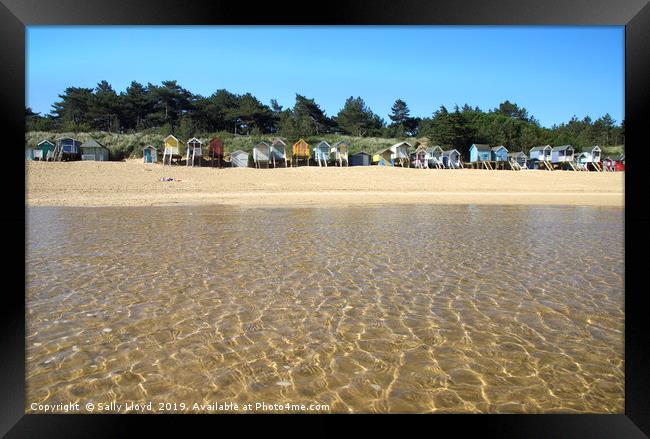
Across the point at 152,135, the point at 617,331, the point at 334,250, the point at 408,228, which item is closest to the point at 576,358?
the point at 617,331

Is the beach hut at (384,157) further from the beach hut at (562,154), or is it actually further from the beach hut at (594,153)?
the beach hut at (594,153)

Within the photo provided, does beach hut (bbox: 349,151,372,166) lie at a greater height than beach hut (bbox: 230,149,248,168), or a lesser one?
greater

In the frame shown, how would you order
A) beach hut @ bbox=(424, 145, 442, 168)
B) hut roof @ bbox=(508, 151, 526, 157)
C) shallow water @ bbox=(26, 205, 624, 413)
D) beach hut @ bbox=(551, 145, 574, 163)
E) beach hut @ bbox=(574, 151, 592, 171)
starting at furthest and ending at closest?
hut roof @ bbox=(508, 151, 526, 157) < beach hut @ bbox=(551, 145, 574, 163) < beach hut @ bbox=(574, 151, 592, 171) < beach hut @ bbox=(424, 145, 442, 168) < shallow water @ bbox=(26, 205, 624, 413)

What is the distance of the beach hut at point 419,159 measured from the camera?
53.7m

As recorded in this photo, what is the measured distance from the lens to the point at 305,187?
30.1 metres

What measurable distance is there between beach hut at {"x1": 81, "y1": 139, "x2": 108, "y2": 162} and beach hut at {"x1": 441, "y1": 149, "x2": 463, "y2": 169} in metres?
39.1

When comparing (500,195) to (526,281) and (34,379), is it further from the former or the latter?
(34,379)

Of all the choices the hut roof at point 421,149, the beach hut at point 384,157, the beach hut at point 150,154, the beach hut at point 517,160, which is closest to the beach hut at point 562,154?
the beach hut at point 517,160

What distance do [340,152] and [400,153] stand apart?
26.0 ft

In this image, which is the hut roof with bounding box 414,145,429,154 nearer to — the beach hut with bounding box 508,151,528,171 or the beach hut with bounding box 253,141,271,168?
the beach hut with bounding box 508,151,528,171

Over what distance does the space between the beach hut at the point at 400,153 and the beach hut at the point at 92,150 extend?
33.3 m

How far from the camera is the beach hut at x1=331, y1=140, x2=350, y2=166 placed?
52.1 meters

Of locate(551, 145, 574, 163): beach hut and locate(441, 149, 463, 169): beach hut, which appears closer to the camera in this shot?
locate(441, 149, 463, 169): beach hut

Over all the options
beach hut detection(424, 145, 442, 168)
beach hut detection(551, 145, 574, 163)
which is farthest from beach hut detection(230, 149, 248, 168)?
beach hut detection(551, 145, 574, 163)
